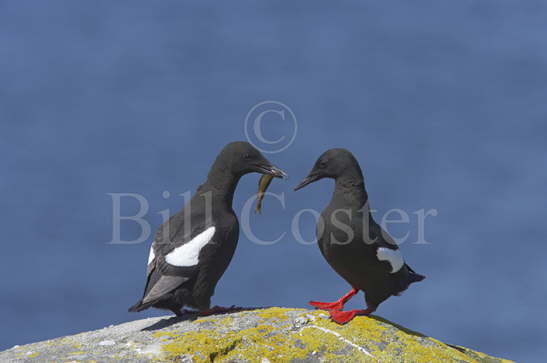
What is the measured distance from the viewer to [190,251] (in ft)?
27.1

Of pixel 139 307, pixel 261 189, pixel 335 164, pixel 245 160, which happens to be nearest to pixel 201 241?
pixel 139 307

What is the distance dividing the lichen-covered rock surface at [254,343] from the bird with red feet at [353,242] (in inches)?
12.6

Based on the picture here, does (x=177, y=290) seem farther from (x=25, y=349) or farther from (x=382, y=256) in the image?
(x=382, y=256)

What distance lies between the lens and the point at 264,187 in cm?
922

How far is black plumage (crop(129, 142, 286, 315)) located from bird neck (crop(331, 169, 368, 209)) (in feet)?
2.44

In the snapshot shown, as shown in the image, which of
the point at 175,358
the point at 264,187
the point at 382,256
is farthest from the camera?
the point at 264,187

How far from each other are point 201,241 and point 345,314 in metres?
1.79

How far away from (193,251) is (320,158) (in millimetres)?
1812

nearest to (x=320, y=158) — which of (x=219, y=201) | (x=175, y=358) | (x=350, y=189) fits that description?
(x=350, y=189)

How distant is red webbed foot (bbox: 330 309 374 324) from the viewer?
7.92 m

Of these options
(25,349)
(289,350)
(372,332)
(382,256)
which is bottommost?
(25,349)

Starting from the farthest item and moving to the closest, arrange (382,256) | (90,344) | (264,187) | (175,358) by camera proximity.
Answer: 1. (264,187)
2. (382,256)
3. (90,344)
4. (175,358)

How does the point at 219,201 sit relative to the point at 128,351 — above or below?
above

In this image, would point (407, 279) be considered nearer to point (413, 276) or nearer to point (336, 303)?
point (413, 276)
